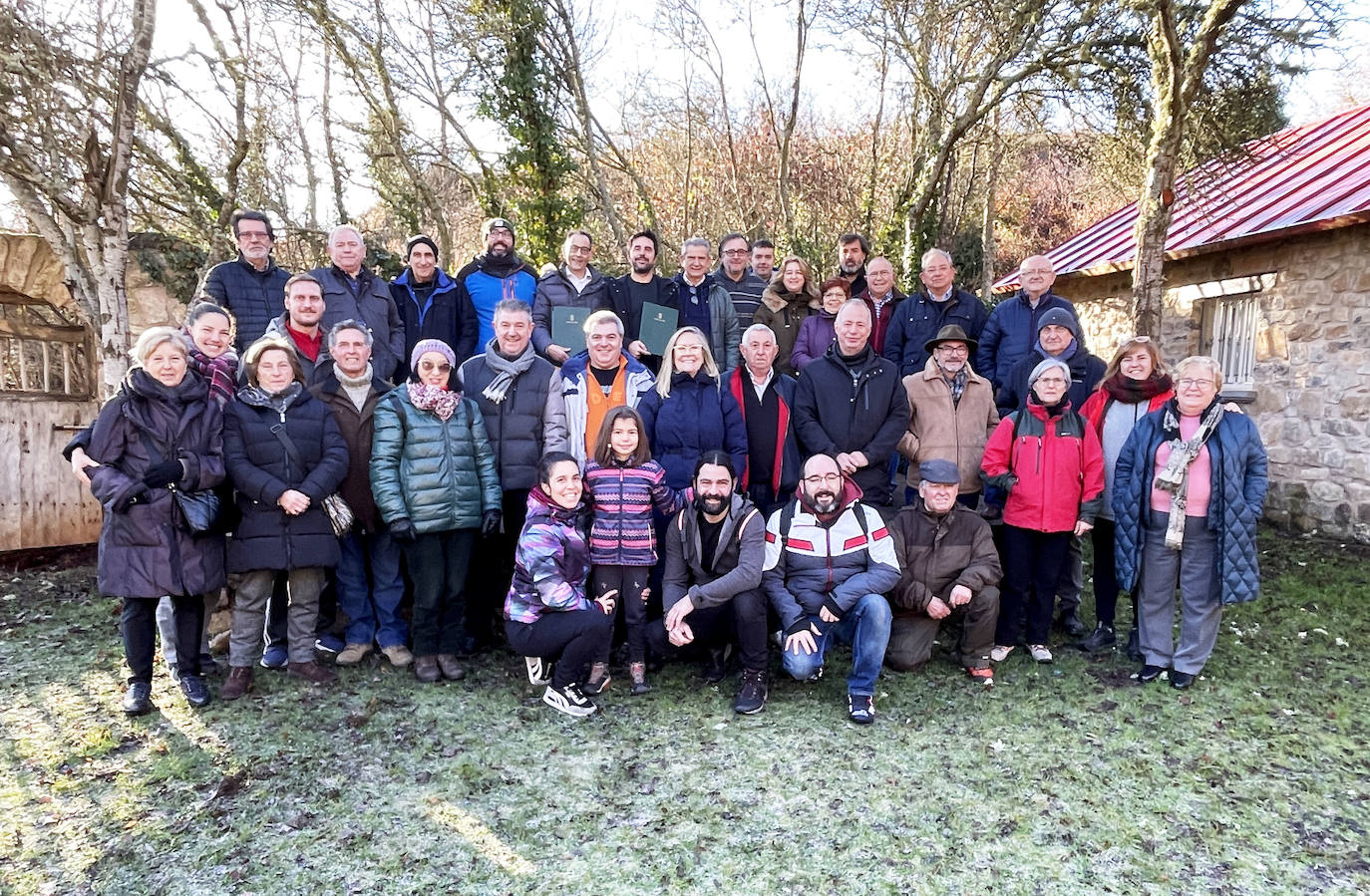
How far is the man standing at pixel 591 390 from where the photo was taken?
4.73m

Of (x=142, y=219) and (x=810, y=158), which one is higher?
(x=810, y=158)

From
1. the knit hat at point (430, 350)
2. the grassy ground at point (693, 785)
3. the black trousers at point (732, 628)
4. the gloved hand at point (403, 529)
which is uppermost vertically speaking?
the knit hat at point (430, 350)

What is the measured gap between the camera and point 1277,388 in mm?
8312

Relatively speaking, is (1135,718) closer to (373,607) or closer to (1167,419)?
(1167,419)

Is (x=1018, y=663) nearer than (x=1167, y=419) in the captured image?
No

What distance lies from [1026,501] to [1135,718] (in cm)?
126

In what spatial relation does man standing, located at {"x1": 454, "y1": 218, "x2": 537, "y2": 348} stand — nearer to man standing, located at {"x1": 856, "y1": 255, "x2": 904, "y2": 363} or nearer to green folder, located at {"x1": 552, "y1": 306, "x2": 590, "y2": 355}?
green folder, located at {"x1": 552, "y1": 306, "x2": 590, "y2": 355}

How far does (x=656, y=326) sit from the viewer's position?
5.61m

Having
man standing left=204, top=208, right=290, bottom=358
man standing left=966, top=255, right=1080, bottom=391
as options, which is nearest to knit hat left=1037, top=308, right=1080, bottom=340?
man standing left=966, top=255, right=1080, bottom=391

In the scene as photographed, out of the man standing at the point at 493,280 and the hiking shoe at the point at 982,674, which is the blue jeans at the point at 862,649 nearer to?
the hiking shoe at the point at 982,674

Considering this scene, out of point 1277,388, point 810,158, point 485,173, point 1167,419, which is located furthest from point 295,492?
point 810,158

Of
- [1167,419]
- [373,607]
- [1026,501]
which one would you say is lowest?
[373,607]

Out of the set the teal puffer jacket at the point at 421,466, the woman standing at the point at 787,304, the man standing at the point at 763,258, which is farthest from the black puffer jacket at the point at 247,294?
the man standing at the point at 763,258

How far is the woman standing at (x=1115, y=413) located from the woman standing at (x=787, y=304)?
200 centimetres
